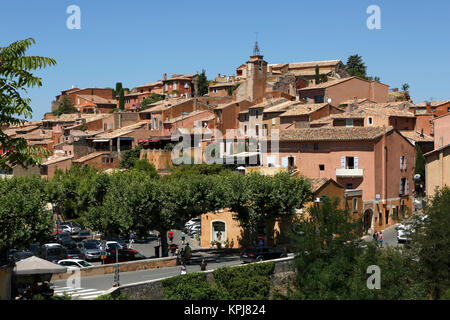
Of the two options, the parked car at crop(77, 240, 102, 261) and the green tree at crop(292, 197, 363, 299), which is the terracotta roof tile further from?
the green tree at crop(292, 197, 363, 299)

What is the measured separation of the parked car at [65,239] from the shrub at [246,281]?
64.6 feet

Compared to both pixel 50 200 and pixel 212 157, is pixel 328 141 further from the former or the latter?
pixel 50 200

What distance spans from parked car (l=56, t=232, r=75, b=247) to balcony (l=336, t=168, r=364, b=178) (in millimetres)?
22297

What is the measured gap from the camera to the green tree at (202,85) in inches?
4432

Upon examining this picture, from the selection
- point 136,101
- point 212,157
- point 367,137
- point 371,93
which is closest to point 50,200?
point 212,157

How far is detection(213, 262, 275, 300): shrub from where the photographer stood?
29141 mm

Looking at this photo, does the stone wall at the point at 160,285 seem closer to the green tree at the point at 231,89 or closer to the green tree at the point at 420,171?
the green tree at the point at 420,171

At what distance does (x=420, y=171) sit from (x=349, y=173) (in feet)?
26.3

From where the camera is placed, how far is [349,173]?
52281 mm

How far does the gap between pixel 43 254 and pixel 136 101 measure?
85068mm

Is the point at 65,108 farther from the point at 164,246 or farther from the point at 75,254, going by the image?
the point at 164,246

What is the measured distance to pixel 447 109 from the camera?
78.3 metres

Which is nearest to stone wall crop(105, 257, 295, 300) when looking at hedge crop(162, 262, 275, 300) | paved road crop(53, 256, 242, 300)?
hedge crop(162, 262, 275, 300)

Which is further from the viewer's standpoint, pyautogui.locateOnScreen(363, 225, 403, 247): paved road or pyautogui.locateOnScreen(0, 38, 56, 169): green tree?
pyautogui.locateOnScreen(363, 225, 403, 247): paved road
